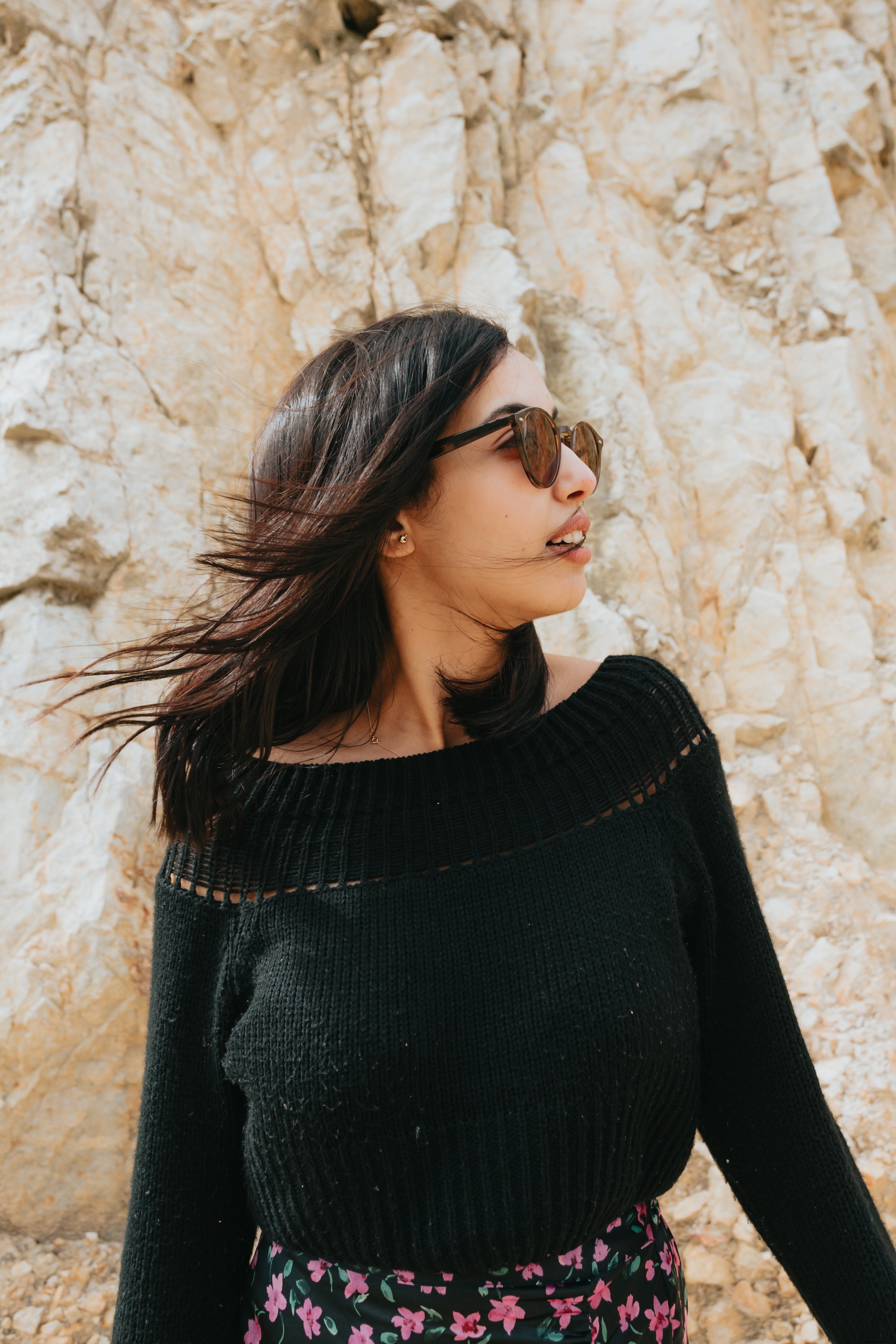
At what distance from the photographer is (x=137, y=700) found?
2.62 meters

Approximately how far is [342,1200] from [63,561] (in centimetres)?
190

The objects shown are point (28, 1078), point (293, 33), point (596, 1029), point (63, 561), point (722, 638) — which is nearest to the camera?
point (596, 1029)

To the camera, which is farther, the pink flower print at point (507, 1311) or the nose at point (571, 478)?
the nose at point (571, 478)

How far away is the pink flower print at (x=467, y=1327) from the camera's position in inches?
50.3

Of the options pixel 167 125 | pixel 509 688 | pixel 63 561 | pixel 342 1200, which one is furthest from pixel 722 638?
pixel 167 125

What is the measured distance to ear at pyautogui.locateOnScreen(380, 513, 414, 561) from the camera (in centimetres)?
157

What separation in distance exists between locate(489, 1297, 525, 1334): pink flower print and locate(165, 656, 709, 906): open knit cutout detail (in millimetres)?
606

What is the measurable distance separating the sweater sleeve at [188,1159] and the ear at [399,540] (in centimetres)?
67

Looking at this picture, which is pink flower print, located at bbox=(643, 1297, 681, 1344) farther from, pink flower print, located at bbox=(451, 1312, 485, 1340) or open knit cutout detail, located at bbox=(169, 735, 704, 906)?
open knit cutout detail, located at bbox=(169, 735, 704, 906)

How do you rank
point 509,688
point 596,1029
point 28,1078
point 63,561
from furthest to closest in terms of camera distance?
point 63,561
point 28,1078
point 509,688
point 596,1029

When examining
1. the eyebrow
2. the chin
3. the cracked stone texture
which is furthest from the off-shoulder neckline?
the cracked stone texture

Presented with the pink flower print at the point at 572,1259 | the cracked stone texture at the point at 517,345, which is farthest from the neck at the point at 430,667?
the cracked stone texture at the point at 517,345

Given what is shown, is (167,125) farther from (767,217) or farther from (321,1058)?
(321,1058)

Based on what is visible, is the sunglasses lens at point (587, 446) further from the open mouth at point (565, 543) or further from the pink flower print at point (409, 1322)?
the pink flower print at point (409, 1322)
